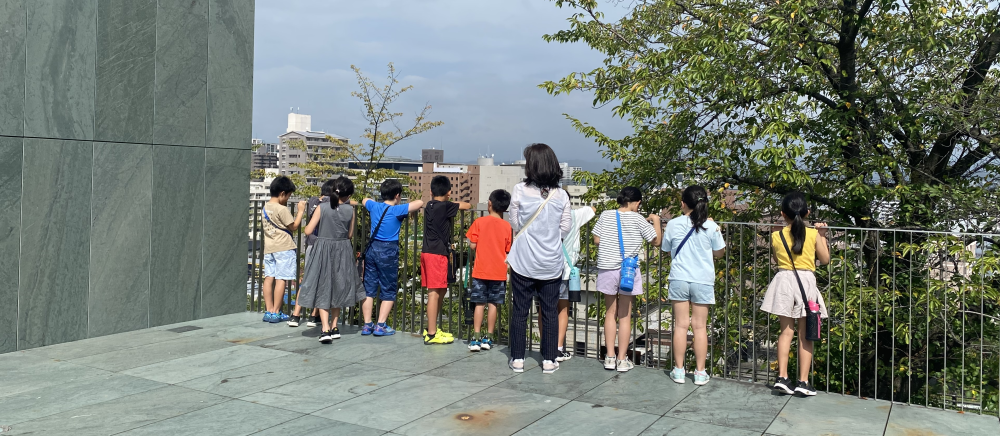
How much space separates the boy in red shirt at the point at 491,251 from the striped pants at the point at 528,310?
1.27 ft

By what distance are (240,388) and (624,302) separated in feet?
10.6

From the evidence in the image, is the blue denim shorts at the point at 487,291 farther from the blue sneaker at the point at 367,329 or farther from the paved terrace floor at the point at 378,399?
the blue sneaker at the point at 367,329

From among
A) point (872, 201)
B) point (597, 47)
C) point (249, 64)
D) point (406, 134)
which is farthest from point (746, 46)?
point (406, 134)

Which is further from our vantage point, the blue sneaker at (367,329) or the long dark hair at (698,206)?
the blue sneaker at (367,329)

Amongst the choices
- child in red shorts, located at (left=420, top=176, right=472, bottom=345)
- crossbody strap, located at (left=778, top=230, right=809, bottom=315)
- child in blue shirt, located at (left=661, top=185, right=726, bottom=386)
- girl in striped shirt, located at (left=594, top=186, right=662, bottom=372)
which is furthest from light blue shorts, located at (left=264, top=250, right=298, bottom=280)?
crossbody strap, located at (left=778, top=230, right=809, bottom=315)

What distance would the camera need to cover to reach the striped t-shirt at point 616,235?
5.92 m

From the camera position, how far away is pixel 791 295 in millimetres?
5387

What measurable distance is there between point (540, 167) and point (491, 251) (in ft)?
3.38

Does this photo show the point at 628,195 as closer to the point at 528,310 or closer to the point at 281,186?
the point at 528,310

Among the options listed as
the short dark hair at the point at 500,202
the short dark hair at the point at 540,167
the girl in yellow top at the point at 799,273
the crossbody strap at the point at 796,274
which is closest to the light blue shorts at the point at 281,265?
the short dark hair at the point at 500,202

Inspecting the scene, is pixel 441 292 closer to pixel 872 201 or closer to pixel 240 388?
pixel 240 388

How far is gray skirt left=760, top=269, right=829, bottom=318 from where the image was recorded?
535 centimetres

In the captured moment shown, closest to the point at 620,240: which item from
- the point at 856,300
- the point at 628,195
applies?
the point at 628,195

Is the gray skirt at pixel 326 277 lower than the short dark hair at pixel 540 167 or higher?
lower
